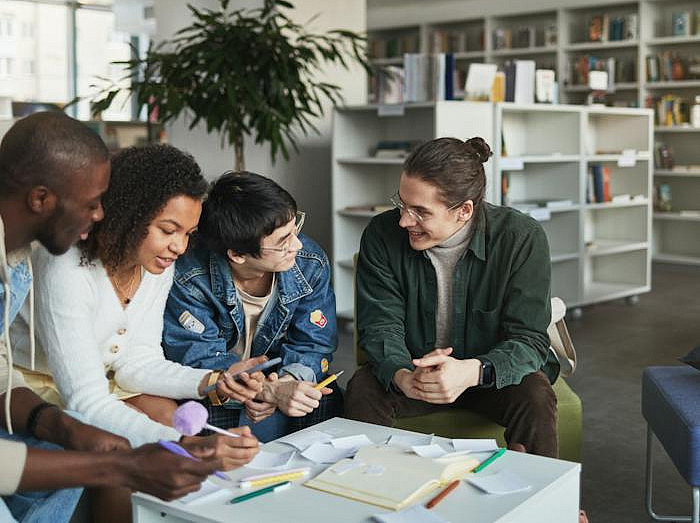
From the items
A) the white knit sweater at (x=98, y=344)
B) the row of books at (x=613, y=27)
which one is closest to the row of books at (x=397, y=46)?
the row of books at (x=613, y=27)

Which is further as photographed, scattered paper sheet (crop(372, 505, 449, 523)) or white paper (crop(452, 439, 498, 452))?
white paper (crop(452, 439, 498, 452))

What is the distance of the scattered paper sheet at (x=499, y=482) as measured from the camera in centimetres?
168

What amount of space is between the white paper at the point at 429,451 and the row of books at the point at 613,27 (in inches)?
303

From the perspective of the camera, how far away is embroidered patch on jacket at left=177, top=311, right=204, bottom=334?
245 centimetres

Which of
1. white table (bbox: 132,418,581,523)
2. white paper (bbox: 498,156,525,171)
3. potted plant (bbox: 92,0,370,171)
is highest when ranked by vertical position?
potted plant (bbox: 92,0,370,171)

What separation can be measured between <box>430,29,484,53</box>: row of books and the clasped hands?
8.05 meters

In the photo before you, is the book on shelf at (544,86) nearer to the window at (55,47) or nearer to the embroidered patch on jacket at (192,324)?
the embroidered patch on jacket at (192,324)

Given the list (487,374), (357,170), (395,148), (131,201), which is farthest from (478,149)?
(357,170)

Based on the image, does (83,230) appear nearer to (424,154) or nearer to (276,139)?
(424,154)

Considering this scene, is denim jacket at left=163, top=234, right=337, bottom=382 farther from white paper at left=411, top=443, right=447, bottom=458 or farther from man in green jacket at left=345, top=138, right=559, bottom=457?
white paper at left=411, top=443, right=447, bottom=458

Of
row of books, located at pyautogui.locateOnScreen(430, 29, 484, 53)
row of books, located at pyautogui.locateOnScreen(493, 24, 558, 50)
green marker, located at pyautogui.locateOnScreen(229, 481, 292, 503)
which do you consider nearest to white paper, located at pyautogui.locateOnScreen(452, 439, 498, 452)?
green marker, located at pyautogui.locateOnScreen(229, 481, 292, 503)

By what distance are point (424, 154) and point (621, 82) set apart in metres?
7.05

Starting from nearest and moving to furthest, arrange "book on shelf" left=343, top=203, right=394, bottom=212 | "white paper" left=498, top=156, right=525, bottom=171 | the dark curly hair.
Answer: the dark curly hair, "white paper" left=498, top=156, right=525, bottom=171, "book on shelf" left=343, top=203, right=394, bottom=212

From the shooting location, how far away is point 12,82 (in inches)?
416
